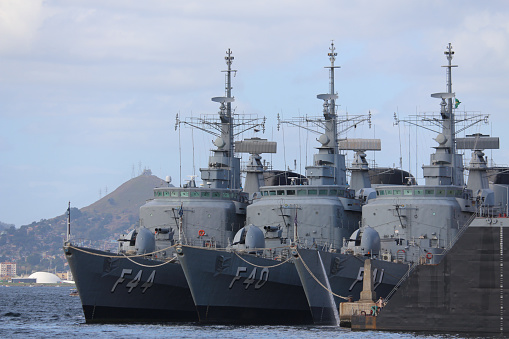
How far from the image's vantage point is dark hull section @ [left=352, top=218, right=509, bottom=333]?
102 ft

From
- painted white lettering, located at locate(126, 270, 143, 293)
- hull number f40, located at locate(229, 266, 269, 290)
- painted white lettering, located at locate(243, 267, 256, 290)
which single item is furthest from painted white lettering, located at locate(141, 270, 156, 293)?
painted white lettering, located at locate(243, 267, 256, 290)

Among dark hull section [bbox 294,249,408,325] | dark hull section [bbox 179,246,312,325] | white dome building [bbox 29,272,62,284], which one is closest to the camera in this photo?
dark hull section [bbox 294,249,408,325]

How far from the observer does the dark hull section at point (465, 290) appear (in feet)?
102

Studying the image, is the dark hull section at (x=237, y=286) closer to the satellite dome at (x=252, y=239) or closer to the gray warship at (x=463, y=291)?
the satellite dome at (x=252, y=239)

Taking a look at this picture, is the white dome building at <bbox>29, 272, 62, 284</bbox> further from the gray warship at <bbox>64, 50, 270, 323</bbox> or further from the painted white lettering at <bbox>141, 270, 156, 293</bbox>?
the painted white lettering at <bbox>141, 270, 156, 293</bbox>

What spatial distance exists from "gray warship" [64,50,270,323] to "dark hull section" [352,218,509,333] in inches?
431

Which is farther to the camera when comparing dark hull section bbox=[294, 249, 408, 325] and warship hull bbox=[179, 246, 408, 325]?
warship hull bbox=[179, 246, 408, 325]

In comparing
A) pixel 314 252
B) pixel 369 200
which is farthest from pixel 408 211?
pixel 314 252

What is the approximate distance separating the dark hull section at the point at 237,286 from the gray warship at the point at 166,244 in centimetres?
148

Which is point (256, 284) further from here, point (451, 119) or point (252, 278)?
point (451, 119)

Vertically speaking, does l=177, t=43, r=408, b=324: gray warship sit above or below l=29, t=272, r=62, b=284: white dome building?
above

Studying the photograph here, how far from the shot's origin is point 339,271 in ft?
130

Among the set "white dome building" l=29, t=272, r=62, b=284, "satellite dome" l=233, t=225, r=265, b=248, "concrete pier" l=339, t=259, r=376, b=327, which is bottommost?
"white dome building" l=29, t=272, r=62, b=284

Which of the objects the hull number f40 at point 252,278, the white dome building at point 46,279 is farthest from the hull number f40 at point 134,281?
the white dome building at point 46,279
